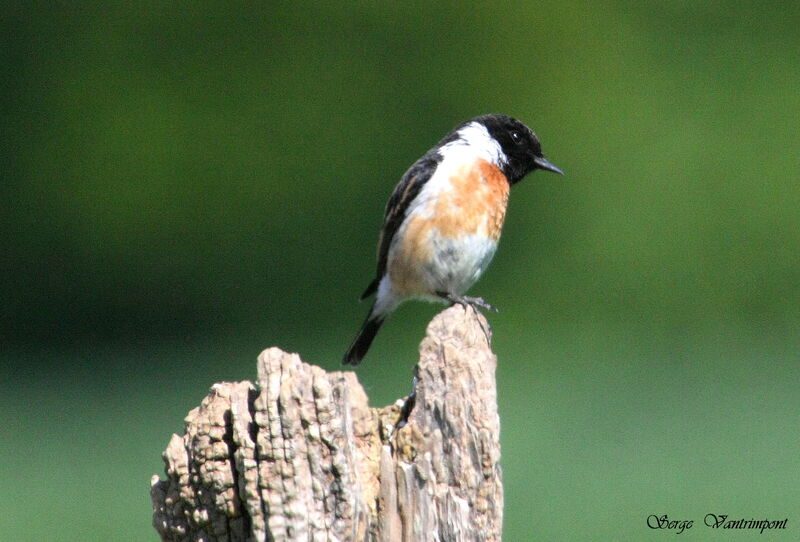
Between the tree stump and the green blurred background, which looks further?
the green blurred background

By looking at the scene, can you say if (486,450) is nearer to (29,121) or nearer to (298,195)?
(298,195)

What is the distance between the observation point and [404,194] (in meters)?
5.69

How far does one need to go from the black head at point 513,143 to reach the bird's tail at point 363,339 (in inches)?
38.5

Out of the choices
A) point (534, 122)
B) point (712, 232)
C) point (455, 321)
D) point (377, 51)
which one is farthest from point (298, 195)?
point (455, 321)

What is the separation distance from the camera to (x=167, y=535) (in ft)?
10.3

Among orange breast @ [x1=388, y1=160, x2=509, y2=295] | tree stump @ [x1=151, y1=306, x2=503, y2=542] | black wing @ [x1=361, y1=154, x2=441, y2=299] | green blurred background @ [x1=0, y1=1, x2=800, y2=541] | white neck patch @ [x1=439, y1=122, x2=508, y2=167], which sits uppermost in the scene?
green blurred background @ [x1=0, y1=1, x2=800, y2=541]

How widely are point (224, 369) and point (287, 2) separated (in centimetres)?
476

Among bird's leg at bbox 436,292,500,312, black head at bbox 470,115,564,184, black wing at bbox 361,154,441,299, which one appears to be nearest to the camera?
bird's leg at bbox 436,292,500,312

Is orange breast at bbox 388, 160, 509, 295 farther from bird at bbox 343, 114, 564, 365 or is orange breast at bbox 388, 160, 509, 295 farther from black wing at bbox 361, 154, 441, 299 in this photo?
black wing at bbox 361, 154, 441, 299

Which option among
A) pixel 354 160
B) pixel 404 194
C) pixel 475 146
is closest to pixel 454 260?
pixel 404 194

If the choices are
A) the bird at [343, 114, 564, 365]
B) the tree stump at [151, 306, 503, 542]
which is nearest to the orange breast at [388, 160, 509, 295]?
the bird at [343, 114, 564, 365]

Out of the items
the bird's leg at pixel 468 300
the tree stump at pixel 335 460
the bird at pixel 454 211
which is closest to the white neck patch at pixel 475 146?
the bird at pixel 454 211

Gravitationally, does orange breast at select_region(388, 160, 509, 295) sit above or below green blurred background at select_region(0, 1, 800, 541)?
below

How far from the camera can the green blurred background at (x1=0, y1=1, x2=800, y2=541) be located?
40.3 feet
